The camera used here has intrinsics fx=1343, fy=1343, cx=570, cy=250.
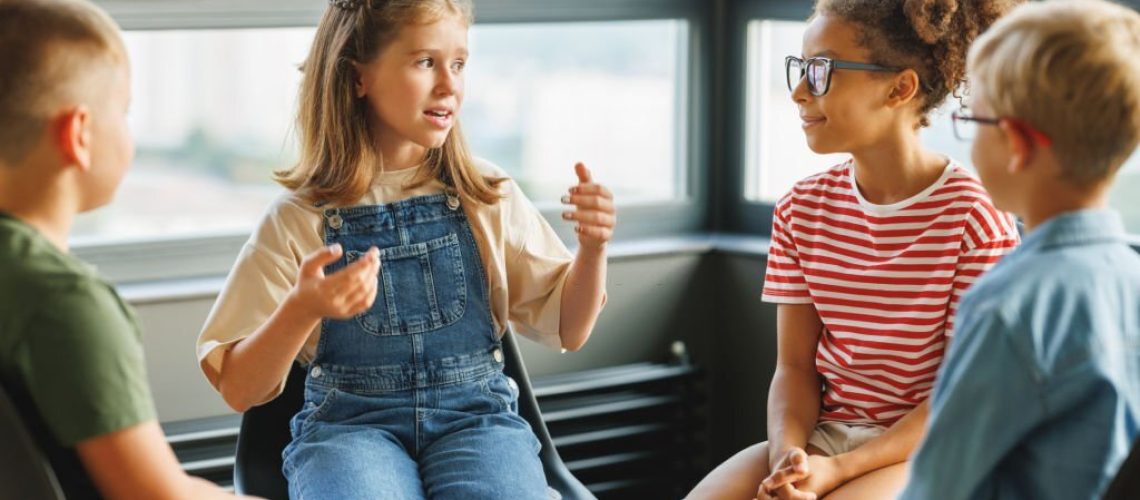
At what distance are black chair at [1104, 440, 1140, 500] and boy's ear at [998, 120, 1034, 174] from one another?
0.32 meters

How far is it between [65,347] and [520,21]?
1.74 m

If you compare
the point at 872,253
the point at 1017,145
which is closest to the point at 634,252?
the point at 872,253

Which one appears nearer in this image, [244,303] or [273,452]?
[244,303]

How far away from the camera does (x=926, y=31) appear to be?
1990mm

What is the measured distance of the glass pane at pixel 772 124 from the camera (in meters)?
3.14

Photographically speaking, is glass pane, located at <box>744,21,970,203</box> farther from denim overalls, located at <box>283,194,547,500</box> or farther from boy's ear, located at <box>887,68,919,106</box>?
denim overalls, located at <box>283,194,547,500</box>

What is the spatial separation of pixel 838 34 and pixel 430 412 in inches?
33.0

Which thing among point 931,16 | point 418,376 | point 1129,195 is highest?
point 931,16

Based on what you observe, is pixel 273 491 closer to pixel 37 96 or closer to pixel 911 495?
pixel 37 96

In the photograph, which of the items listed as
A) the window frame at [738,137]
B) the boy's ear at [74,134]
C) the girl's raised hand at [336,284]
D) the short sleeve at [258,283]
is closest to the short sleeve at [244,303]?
the short sleeve at [258,283]

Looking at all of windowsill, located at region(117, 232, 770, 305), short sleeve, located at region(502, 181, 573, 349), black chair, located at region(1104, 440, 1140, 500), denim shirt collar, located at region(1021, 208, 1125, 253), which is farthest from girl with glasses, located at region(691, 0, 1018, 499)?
windowsill, located at region(117, 232, 770, 305)

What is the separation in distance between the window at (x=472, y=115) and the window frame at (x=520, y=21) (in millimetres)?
21

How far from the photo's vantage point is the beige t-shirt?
6.30ft

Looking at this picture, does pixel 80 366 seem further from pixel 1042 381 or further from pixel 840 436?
pixel 840 436
